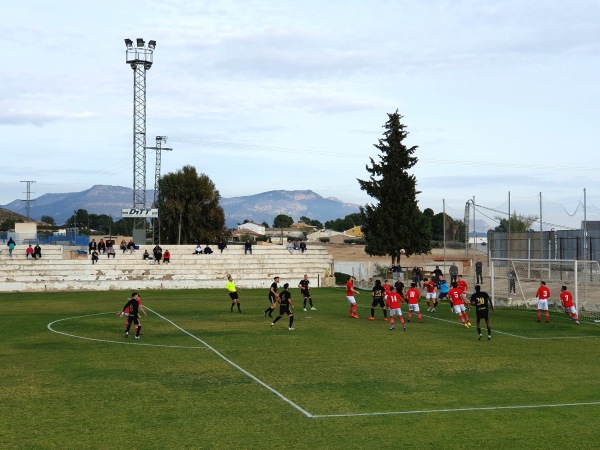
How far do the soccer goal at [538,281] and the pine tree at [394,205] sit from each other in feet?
82.1

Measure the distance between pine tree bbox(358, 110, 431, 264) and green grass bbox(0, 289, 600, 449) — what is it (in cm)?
3704

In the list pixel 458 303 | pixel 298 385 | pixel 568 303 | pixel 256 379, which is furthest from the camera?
pixel 568 303

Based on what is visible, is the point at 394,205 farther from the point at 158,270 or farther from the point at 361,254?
the point at 361,254

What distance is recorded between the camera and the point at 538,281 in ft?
132

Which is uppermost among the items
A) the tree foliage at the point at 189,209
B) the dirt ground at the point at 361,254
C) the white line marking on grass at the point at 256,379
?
the tree foliage at the point at 189,209

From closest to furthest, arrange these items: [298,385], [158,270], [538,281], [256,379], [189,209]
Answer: [298,385] < [256,379] < [538,281] < [158,270] < [189,209]

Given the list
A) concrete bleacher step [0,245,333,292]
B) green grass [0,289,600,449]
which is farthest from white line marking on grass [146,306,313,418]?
concrete bleacher step [0,245,333,292]

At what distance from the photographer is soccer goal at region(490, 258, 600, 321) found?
35750 millimetres

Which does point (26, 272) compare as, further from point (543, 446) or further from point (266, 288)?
point (543, 446)

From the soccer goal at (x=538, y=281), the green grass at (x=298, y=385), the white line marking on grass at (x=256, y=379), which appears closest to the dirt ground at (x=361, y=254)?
the soccer goal at (x=538, y=281)

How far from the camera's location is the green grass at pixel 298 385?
12789 millimetres

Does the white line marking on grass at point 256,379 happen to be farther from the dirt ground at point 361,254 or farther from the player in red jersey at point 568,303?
the dirt ground at point 361,254

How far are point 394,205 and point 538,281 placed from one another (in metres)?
29.3

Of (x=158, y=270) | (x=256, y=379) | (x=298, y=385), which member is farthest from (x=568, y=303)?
(x=158, y=270)
